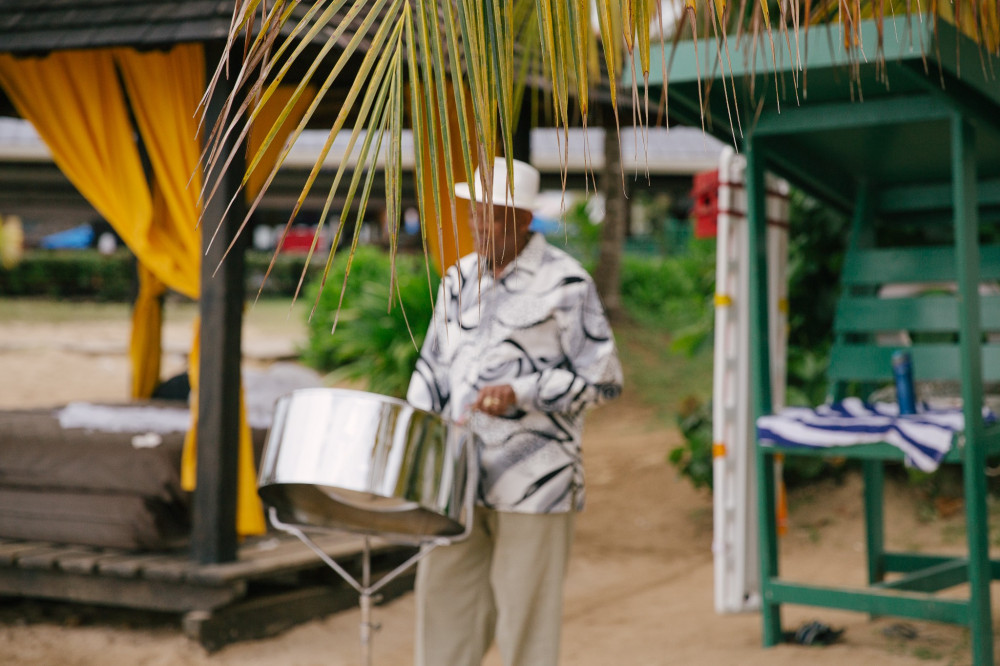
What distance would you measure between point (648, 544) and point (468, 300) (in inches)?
135

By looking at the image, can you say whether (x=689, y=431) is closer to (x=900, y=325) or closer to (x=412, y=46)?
(x=900, y=325)

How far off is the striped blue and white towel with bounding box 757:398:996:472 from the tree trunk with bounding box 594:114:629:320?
7.37 metres

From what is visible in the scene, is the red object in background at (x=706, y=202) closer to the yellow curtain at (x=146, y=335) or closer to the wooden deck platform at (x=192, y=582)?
the wooden deck platform at (x=192, y=582)

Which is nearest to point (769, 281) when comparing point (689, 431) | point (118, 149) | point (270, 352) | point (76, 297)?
point (689, 431)

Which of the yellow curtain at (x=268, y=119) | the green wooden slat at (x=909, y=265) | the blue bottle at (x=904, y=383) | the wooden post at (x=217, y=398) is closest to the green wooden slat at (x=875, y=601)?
the blue bottle at (x=904, y=383)

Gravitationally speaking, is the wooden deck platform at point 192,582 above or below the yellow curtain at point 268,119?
below

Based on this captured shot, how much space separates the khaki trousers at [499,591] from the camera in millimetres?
2768

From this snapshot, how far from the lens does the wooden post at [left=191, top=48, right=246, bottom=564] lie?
3900 mm

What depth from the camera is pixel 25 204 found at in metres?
14.7

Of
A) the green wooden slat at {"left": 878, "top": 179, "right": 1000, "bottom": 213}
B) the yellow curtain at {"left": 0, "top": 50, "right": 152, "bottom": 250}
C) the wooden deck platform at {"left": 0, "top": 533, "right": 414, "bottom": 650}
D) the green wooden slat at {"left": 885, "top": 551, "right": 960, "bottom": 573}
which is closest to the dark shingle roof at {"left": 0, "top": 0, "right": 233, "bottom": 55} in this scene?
the yellow curtain at {"left": 0, "top": 50, "right": 152, "bottom": 250}

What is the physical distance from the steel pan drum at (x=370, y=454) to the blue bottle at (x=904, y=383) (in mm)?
1683

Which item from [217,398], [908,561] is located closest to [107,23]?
[217,398]

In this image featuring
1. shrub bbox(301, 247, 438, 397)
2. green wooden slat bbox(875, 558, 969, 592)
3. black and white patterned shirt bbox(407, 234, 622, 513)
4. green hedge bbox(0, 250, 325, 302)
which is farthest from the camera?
green hedge bbox(0, 250, 325, 302)

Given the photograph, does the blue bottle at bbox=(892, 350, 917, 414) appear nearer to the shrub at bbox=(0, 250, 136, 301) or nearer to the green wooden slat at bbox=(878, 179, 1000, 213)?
the green wooden slat at bbox=(878, 179, 1000, 213)
